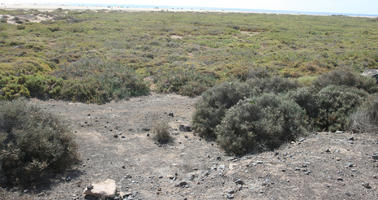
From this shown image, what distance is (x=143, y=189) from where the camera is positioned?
561cm

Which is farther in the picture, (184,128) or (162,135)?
(184,128)

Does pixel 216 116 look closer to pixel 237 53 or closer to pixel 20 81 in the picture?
pixel 20 81

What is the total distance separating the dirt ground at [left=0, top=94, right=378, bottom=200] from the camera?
4930mm

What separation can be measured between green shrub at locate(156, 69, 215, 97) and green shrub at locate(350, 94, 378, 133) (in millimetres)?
7241

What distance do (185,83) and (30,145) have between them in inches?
370

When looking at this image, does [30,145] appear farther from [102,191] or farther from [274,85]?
[274,85]

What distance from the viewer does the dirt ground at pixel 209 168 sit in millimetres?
4930

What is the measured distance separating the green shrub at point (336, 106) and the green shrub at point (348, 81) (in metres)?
1.47

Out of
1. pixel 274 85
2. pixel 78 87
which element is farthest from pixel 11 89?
pixel 274 85

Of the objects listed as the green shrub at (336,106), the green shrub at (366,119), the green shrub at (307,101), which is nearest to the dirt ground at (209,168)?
the green shrub at (366,119)

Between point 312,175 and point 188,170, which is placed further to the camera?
point 188,170

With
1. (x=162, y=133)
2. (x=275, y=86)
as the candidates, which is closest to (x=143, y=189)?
(x=162, y=133)

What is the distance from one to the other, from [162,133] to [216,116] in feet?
5.74

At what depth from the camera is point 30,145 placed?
5.72m
